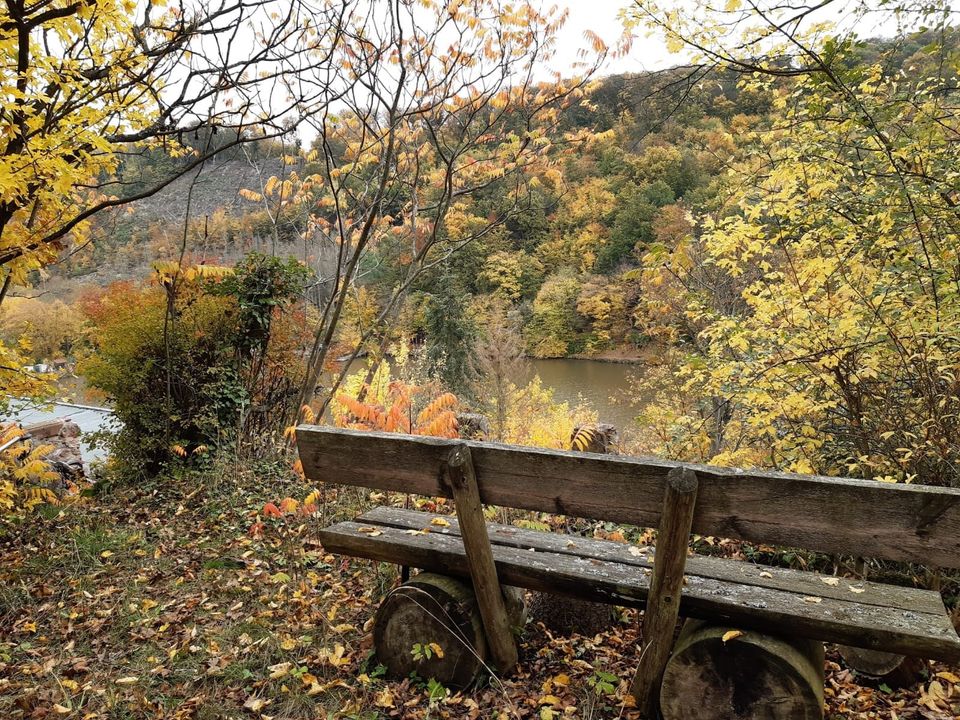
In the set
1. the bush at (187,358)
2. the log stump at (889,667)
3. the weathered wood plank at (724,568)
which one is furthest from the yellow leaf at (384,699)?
the bush at (187,358)

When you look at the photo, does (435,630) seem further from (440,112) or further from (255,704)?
(440,112)

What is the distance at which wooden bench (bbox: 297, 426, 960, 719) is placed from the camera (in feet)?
6.71

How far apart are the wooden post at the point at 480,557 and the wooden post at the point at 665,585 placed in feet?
2.07

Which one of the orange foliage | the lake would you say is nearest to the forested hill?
the lake

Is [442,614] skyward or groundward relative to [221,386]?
groundward

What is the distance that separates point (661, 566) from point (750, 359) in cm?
329

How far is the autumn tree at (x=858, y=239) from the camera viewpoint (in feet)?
11.7

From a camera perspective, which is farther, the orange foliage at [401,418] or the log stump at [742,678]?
the orange foliage at [401,418]

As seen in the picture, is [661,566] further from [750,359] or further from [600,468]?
[750,359]

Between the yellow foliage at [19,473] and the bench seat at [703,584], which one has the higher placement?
the bench seat at [703,584]

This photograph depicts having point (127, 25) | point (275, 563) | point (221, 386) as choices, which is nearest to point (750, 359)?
point (275, 563)

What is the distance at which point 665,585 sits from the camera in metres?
2.31

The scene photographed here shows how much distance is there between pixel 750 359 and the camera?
5039 millimetres

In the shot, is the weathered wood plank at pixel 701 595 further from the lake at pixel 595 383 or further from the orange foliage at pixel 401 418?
the lake at pixel 595 383
